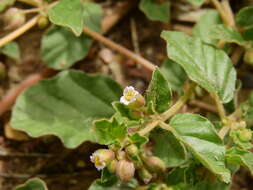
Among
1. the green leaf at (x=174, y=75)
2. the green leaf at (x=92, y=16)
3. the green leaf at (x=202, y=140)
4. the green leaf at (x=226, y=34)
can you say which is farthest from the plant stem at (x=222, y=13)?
the green leaf at (x=202, y=140)

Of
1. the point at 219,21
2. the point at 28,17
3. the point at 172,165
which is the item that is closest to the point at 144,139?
the point at 172,165

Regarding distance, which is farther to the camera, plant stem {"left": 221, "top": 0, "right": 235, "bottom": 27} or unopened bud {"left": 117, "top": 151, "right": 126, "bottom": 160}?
plant stem {"left": 221, "top": 0, "right": 235, "bottom": 27}

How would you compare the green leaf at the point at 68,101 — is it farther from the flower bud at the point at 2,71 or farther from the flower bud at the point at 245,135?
the flower bud at the point at 245,135

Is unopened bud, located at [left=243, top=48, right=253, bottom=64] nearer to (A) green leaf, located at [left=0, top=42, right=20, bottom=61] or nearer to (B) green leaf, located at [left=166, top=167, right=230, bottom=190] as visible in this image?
(B) green leaf, located at [left=166, top=167, right=230, bottom=190]

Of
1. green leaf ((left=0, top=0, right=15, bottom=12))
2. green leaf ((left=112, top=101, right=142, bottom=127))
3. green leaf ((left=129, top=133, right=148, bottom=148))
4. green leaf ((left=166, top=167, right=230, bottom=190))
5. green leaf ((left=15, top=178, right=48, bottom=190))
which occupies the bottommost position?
green leaf ((left=166, top=167, right=230, bottom=190))

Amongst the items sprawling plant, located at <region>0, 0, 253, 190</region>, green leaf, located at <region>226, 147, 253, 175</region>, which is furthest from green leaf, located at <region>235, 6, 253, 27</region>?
green leaf, located at <region>226, 147, 253, 175</region>
